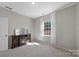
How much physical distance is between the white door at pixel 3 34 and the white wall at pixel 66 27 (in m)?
2.99

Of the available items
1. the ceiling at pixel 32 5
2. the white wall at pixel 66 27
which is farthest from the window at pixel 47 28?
the ceiling at pixel 32 5

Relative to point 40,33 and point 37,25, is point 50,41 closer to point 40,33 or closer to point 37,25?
point 40,33

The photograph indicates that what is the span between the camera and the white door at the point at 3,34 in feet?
19.0

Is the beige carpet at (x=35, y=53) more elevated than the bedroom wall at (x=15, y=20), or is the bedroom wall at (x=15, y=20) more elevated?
the bedroom wall at (x=15, y=20)

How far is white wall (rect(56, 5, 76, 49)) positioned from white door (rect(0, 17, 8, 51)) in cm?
299

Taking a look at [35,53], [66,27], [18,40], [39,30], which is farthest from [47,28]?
[35,53]

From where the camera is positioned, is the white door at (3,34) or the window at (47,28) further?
the window at (47,28)

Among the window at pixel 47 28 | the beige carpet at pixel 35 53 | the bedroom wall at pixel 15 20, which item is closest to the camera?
the beige carpet at pixel 35 53

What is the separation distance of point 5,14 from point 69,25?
3582 millimetres

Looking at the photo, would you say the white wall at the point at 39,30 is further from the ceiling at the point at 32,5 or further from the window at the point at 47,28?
the ceiling at the point at 32,5

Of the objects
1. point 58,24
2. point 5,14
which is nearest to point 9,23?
point 5,14

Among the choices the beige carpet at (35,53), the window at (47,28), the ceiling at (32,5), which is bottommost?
the beige carpet at (35,53)

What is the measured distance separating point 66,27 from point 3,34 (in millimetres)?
3441

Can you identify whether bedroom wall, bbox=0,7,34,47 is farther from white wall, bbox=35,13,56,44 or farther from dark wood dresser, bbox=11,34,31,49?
white wall, bbox=35,13,56,44
